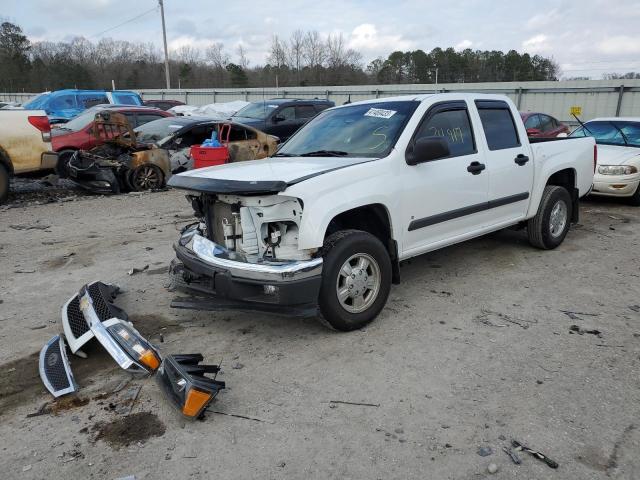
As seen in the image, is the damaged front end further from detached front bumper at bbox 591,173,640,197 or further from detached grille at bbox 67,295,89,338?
detached front bumper at bbox 591,173,640,197

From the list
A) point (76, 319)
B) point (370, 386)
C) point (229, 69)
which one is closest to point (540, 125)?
point (370, 386)

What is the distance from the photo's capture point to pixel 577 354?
148 inches

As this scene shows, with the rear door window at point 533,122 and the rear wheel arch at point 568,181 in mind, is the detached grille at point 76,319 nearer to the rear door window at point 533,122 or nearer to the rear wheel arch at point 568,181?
the rear wheel arch at point 568,181

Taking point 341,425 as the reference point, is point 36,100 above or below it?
above

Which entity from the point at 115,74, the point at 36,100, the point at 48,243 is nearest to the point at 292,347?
the point at 48,243

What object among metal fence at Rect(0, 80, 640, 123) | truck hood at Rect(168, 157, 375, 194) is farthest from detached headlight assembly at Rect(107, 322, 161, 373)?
metal fence at Rect(0, 80, 640, 123)

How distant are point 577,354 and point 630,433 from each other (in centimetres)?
95

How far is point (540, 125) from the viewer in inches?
553

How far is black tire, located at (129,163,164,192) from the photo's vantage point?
33.4 ft

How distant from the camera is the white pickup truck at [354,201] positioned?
145 inches

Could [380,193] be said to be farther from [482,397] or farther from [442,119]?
[482,397]

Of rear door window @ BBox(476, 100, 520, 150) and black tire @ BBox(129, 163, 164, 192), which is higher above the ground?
rear door window @ BBox(476, 100, 520, 150)

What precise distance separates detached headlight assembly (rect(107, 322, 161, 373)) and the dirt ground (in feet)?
0.48

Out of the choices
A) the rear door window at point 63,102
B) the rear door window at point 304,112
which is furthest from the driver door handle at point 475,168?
the rear door window at point 63,102
